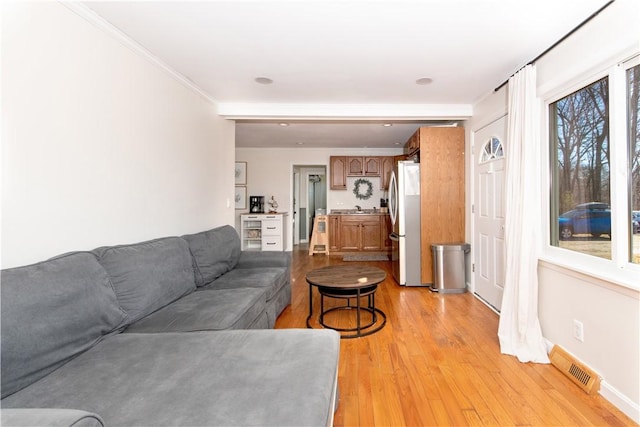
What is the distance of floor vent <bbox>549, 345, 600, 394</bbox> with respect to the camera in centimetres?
165

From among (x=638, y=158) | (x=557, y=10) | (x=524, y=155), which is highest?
(x=557, y=10)

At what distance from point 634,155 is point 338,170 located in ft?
16.4

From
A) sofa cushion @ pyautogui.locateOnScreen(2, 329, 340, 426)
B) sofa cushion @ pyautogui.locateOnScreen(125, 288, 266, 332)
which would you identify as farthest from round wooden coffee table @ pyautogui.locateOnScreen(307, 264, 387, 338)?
sofa cushion @ pyautogui.locateOnScreen(2, 329, 340, 426)

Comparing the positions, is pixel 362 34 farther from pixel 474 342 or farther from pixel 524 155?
pixel 474 342

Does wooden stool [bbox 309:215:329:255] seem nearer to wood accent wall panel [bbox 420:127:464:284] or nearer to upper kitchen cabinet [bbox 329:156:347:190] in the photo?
upper kitchen cabinet [bbox 329:156:347:190]

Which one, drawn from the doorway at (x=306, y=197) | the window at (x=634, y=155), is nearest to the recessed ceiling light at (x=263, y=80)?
the window at (x=634, y=155)

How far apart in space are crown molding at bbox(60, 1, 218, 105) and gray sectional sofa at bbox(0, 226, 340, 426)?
1436 mm

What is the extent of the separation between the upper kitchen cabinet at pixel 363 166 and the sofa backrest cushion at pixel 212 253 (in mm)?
3946

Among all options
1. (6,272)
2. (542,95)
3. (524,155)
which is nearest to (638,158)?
(524,155)

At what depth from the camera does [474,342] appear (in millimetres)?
2273

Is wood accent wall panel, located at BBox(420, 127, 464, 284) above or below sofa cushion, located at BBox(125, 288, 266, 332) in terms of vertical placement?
above

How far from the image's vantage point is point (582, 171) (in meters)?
1.92

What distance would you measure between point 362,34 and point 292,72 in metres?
0.81

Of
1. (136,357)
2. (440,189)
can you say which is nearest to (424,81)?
(440,189)
